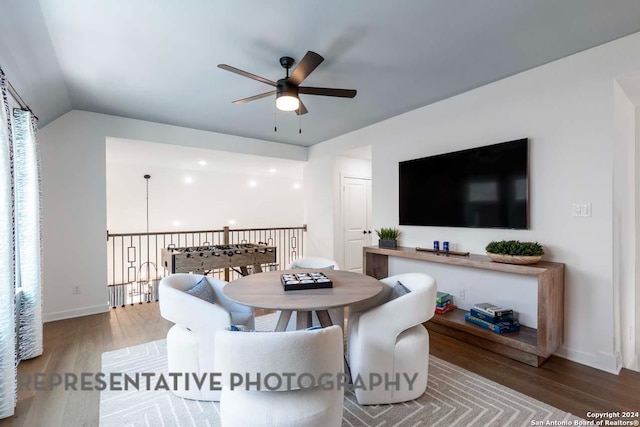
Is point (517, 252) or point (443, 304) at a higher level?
point (517, 252)

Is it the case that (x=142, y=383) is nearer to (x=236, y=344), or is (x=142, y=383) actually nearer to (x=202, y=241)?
(x=236, y=344)

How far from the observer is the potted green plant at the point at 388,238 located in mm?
3812

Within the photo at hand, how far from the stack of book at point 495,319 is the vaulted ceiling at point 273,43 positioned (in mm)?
2225

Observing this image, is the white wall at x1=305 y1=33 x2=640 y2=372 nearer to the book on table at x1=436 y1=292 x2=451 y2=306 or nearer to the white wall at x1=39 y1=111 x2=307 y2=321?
the book on table at x1=436 y1=292 x2=451 y2=306

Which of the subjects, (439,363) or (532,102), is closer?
(439,363)

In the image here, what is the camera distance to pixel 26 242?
98.0 inches

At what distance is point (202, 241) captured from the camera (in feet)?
23.5

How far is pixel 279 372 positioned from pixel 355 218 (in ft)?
14.8

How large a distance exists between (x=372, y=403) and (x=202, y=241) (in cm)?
617

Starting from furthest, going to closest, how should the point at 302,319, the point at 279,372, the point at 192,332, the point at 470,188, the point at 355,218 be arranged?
the point at 355,218 < the point at 470,188 < the point at 302,319 < the point at 192,332 < the point at 279,372

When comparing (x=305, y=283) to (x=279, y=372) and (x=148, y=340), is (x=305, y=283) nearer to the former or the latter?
(x=279, y=372)

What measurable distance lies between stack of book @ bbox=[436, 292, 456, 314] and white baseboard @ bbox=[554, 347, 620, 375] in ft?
3.15

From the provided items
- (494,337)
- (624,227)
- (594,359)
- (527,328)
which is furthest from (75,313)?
(624,227)

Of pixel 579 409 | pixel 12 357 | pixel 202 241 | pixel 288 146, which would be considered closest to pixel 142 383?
pixel 12 357
